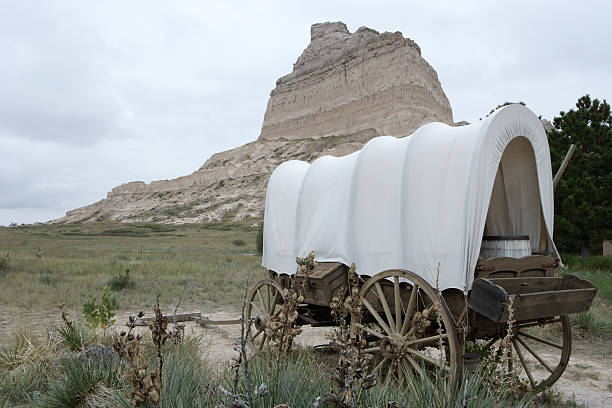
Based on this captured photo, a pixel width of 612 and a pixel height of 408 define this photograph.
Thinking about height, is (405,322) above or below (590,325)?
above

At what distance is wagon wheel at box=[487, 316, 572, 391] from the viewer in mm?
4426

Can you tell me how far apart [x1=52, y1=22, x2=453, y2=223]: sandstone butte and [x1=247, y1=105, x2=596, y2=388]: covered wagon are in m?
60.9

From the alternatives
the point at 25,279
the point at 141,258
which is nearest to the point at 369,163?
the point at 25,279

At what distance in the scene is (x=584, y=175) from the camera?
13773mm

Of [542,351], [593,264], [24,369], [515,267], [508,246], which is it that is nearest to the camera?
[515,267]

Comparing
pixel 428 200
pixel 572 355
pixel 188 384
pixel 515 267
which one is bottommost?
pixel 572 355

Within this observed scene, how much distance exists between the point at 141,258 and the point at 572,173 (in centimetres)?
1817

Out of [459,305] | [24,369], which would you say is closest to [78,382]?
[24,369]

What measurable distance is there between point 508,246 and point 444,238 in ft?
3.10

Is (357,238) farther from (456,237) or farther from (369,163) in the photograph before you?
(456,237)

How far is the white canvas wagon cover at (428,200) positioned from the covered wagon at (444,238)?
0.01m

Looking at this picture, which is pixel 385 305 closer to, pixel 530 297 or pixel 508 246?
pixel 530 297

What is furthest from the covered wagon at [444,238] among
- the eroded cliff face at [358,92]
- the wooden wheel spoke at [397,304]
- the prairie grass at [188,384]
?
the eroded cliff face at [358,92]

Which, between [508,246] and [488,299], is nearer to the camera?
[488,299]
